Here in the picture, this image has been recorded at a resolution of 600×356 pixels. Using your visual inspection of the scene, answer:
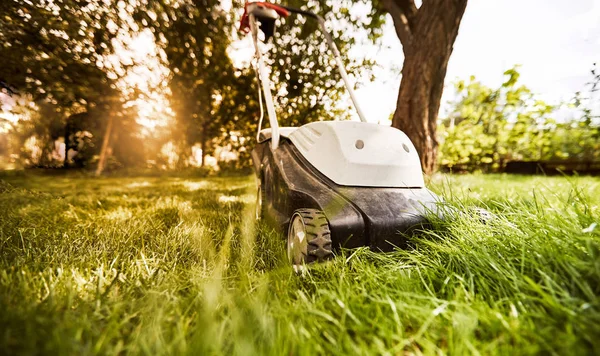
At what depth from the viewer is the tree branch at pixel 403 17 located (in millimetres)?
3484

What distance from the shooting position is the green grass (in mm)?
752

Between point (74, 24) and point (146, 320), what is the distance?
192 centimetres

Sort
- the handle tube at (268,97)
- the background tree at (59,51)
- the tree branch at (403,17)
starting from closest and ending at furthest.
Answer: the background tree at (59,51) → the handle tube at (268,97) → the tree branch at (403,17)

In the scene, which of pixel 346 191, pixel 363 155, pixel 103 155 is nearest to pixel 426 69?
pixel 363 155

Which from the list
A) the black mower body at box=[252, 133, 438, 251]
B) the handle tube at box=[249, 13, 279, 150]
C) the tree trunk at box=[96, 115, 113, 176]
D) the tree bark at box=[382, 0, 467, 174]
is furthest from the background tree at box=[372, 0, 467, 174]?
the tree trunk at box=[96, 115, 113, 176]

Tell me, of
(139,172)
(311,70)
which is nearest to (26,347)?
(311,70)

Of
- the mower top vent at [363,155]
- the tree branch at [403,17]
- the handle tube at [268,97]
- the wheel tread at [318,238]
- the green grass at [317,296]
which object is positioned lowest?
the green grass at [317,296]

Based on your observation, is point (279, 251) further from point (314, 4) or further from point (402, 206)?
point (314, 4)

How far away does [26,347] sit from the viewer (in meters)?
0.65

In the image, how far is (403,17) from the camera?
3598mm

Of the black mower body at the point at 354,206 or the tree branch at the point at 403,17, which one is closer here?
the black mower body at the point at 354,206

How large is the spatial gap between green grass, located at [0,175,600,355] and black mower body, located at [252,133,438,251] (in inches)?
3.1

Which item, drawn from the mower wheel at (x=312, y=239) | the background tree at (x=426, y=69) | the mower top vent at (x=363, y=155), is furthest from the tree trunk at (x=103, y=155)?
the mower wheel at (x=312, y=239)

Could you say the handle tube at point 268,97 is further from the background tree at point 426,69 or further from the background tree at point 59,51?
the background tree at point 426,69
